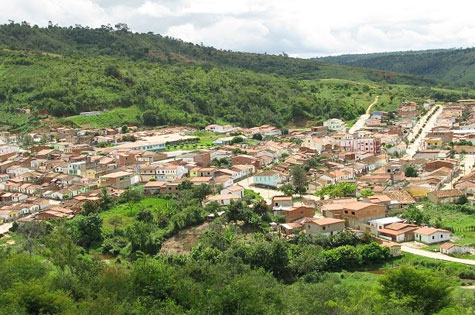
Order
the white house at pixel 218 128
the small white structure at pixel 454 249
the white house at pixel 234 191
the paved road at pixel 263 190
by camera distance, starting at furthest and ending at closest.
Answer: the white house at pixel 218 128, the paved road at pixel 263 190, the white house at pixel 234 191, the small white structure at pixel 454 249

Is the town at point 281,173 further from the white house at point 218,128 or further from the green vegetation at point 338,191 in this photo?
the white house at point 218,128

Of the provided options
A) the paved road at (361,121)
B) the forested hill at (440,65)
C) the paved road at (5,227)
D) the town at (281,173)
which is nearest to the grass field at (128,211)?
the town at (281,173)

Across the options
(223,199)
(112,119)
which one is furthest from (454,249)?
(112,119)

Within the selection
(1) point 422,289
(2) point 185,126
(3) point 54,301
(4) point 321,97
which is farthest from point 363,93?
(3) point 54,301

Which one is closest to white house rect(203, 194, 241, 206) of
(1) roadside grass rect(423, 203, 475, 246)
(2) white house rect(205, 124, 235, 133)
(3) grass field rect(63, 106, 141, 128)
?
(1) roadside grass rect(423, 203, 475, 246)

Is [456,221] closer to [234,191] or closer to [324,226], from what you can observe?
[324,226]

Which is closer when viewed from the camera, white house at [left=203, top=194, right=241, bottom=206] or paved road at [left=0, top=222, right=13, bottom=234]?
paved road at [left=0, top=222, right=13, bottom=234]

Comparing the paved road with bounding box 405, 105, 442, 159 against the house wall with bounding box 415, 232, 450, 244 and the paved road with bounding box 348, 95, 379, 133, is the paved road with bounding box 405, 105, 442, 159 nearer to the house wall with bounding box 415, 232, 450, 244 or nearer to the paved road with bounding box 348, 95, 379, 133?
the paved road with bounding box 348, 95, 379, 133
